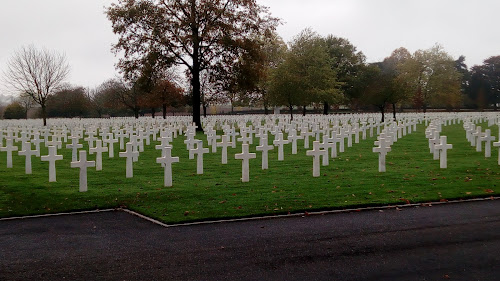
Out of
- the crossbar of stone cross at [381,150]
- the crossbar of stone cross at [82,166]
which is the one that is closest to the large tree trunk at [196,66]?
the crossbar of stone cross at [381,150]

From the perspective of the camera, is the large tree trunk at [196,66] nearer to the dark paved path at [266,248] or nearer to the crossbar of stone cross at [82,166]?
the crossbar of stone cross at [82,166]

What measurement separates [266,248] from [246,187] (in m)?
3.87

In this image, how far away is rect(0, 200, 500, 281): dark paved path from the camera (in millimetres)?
4645

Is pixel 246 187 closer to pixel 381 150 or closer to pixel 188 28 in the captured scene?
pixel 381 150

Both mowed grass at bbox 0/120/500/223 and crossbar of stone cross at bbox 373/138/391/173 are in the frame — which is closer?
mowed grass at bbox 0/120/500/223

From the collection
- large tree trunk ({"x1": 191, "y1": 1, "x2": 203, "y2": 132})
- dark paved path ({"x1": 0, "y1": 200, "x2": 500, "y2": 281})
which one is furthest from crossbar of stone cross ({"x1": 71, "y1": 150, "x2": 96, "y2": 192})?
large tree trunk ({"x1": 191, "y1": 1, "x2": 203, "y2": 132})

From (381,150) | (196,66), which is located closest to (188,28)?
(196,66)

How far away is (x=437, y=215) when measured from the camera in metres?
6.89

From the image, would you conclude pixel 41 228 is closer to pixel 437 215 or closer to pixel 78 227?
pixel 78 227

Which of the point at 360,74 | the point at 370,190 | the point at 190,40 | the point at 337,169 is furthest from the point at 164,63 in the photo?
the point at 360,74

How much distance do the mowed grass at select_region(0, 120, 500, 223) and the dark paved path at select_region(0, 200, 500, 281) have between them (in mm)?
657

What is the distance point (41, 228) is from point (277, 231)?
3266mm

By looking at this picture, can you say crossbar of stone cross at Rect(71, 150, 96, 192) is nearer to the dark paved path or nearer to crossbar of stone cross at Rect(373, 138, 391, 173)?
the dark paved path

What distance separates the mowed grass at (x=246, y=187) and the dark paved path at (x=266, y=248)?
0.66 m
